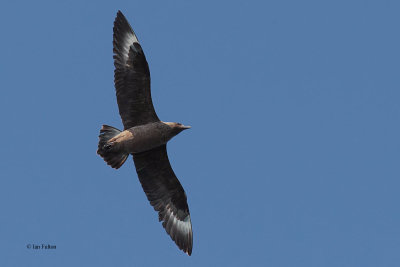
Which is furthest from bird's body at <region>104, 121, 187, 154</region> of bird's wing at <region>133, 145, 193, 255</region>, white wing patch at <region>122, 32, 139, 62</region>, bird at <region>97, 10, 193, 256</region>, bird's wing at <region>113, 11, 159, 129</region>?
white wing patch at <region>122, 32, 139, 62</region>

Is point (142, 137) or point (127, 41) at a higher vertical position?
point (127, 41)

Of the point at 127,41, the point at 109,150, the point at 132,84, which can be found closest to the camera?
the point at 109,150

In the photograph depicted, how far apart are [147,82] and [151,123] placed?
637 millimetres

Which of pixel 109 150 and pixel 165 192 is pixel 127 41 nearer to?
pixel 109 150

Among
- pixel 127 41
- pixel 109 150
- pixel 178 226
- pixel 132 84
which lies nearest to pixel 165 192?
pixel 178 226

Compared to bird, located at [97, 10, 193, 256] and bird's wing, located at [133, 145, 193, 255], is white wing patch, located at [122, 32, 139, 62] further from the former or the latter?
bird's wing, located at [133, 145, 193, 255]

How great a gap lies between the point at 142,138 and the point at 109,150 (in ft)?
1.74

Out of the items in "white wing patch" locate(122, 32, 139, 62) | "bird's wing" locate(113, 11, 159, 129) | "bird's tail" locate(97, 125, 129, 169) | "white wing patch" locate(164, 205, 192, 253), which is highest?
"white wing patch" locate(122, 32, 139, 62)

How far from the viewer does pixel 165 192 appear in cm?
1110

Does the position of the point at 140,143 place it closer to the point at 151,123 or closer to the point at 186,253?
the point at 151,123

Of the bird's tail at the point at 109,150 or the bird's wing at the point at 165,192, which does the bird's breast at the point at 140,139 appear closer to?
the bird's tail at the point at 109,150

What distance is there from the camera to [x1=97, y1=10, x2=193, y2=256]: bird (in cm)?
1045

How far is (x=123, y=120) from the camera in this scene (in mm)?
10578

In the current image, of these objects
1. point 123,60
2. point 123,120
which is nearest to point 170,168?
point 123,120
